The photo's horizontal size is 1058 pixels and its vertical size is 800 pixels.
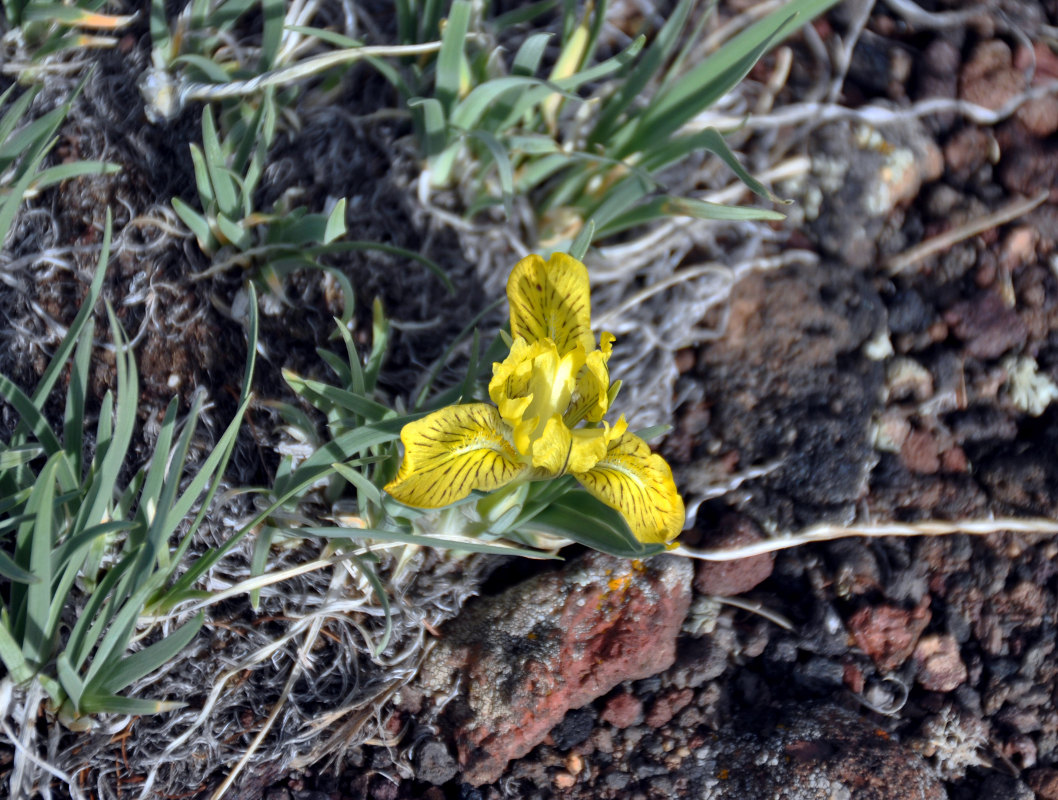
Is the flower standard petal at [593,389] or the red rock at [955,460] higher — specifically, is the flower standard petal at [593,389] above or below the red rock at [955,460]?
above

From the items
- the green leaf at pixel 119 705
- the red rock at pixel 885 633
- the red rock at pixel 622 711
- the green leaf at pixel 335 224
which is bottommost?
the red rock at pixel 885 633

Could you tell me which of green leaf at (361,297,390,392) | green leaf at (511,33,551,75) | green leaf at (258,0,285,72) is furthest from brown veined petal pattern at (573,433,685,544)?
green leaf at (258,0,285,72)

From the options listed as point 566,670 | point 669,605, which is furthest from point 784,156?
point 566,670

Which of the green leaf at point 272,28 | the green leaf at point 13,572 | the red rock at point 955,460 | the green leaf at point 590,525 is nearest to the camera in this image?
the green leaf at point 13,572

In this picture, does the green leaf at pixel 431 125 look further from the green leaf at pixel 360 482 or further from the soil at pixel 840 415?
the green leaf at pixel 360 482

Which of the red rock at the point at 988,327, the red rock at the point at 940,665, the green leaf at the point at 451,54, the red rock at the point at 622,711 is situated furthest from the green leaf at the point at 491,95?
the red rock at the point at 940,665

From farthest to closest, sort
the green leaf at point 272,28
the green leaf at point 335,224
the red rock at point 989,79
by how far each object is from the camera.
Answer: the red rock at point 989,79
the green leaf at point 272,28
the green leaf at point 335,224

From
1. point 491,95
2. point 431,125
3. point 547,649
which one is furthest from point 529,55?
point 547,649

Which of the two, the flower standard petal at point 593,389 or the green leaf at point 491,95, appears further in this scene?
the green leaf at point 491,95

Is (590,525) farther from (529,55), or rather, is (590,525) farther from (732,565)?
(529,55)
